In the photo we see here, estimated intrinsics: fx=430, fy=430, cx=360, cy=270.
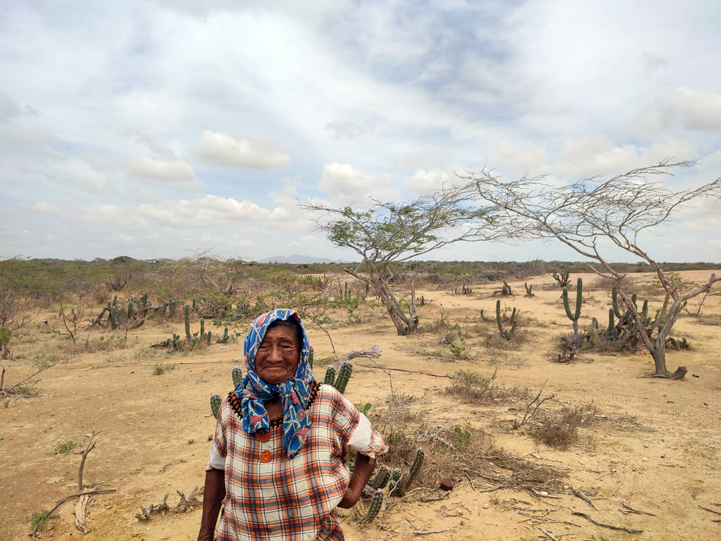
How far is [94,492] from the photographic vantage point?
339 centimetres

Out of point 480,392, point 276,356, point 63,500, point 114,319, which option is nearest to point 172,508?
point 63,500

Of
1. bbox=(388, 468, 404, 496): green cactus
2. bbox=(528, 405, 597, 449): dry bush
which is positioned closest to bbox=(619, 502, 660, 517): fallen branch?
bbox=(528, 405, 597, 449): dry bush

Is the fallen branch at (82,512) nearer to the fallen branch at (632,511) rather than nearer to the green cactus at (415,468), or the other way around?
the green cactus at (415,468)

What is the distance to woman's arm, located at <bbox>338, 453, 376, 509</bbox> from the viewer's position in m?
1.71

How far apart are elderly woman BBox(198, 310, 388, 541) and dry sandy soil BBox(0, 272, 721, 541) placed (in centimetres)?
157

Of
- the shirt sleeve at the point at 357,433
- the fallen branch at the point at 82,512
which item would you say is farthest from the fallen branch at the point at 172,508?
the shirt sleeve at the point at 357,433

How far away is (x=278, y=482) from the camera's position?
1.54 m

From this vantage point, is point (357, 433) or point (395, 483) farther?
point (395, 483)

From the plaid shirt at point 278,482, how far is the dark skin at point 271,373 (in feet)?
0.19

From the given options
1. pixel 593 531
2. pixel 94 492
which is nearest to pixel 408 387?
pixel 593 531

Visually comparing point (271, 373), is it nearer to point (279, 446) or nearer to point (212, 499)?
point (279, 446)

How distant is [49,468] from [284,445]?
382cm

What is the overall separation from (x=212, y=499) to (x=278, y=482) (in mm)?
362

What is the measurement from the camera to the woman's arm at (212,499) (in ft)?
5.49
